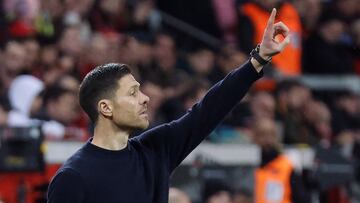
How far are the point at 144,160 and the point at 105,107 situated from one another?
29 cm

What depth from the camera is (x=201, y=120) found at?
183 inches

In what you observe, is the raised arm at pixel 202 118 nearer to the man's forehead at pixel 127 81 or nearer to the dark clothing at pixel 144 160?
the dark clothing at pixel 144 160

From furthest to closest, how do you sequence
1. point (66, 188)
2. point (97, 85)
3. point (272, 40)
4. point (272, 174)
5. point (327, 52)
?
point (327, 52) → point (272, 174) → point (272, 40) → point (97, 85) → point (66, 188)

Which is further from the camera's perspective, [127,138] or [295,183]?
[295,183]

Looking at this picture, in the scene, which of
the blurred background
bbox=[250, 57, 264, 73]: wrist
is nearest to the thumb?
bbox=[250, 57, 264, 73]: wrist

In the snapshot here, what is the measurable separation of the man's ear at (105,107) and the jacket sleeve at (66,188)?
332 mm

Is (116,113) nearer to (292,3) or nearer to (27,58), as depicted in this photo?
(27,58)

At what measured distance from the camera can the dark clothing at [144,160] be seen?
428 centimetres

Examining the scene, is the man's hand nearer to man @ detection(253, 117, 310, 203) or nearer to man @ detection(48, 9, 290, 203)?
man @ detection(48, 9, 290, 203)

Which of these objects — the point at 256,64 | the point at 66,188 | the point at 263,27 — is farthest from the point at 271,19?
the point at 263,27

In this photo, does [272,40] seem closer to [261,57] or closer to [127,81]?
[261,57]

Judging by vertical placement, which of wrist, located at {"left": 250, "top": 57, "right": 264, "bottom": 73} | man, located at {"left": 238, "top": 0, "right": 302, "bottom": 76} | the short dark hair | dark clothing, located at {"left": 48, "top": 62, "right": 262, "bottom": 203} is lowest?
dark clothing, located at {"left": 48, "top": 62, "right": 262, "bottom": 203}

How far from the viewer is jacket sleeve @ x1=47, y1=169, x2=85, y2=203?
421 centimetres

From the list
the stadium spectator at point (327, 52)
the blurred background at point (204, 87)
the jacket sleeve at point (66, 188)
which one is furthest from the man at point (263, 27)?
the jacket sleeve at point (66, 188)
